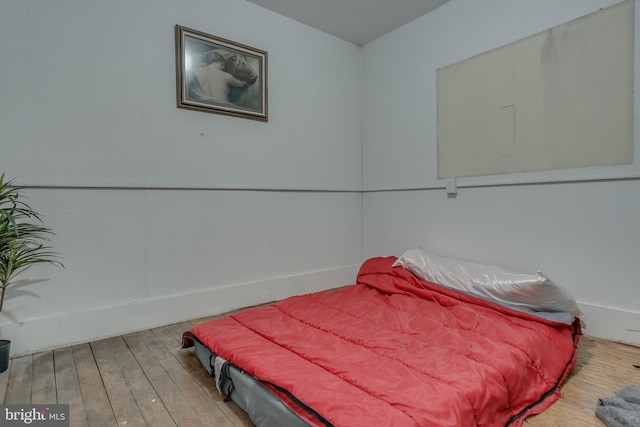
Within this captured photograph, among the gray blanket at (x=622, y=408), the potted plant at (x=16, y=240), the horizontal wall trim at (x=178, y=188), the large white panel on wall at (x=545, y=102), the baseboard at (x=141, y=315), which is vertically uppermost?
the large white panel on wall at (x=545, y=102)

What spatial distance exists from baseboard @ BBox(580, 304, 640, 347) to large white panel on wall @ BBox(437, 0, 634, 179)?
900 millimetres

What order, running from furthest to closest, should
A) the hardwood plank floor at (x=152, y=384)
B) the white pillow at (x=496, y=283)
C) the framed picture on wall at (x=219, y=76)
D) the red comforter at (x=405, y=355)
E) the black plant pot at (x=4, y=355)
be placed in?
the framed picture on wall at (x=219, y=76)
the white pillow at (x=496, y=283)
the black plant pot at (x=4, y=355)
the hardwood plank floor at (x=152, y=384)
the red comforter at (x=405, y=355)

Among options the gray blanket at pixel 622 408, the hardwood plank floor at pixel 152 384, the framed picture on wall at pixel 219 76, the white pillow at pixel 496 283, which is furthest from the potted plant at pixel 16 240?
the gray blanket at pixel 622 408

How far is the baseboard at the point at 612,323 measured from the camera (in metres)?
1.94

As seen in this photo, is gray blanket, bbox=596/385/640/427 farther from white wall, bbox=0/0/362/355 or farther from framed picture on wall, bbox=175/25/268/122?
framed picture on wall, bbox=175/25/268/122

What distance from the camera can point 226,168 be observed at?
267 centimetres

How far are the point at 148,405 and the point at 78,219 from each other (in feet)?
4.22

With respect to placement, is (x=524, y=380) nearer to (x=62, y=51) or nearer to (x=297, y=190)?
(x=297, y=190)

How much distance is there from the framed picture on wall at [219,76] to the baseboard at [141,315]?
1416 mm

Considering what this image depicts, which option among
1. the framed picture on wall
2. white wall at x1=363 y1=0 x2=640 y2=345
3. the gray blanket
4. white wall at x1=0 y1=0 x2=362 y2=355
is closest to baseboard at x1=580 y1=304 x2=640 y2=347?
white wall at x1=363 y1=0 x2=640 y2=345

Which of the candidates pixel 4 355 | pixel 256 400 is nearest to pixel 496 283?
pixel 256 400

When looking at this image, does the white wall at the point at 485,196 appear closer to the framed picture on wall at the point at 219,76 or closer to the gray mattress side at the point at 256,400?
the framed picture on wall at the point at 219,76

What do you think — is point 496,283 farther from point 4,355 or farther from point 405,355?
point 4,355

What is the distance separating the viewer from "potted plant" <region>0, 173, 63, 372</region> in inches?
67.0
